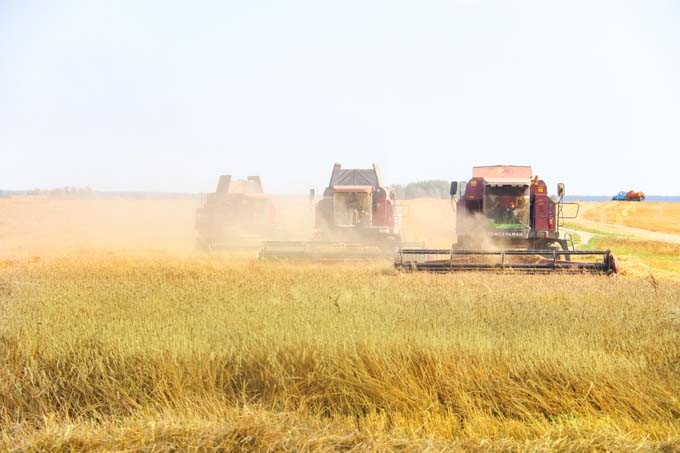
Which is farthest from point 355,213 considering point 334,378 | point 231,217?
point 334,378

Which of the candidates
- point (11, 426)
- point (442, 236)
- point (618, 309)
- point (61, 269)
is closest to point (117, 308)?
point (11, 426)

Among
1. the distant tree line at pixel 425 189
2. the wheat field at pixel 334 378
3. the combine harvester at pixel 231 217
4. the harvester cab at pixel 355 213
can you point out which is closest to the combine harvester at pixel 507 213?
the harvester cab at pixel 355 213

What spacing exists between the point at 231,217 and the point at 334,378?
58.7 feet

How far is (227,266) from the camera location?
1580cm

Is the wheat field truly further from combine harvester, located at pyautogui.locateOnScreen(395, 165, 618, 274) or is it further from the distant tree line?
the distant tree line

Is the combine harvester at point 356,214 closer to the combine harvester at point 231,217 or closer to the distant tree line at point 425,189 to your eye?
the combine harvester at point 231,217

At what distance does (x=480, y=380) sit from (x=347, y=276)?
7.24 metres

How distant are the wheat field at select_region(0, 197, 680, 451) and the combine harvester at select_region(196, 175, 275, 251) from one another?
14.9 m

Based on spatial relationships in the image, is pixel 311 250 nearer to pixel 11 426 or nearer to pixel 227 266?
pixel 227 266

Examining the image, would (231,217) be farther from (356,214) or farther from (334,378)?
(334,378)

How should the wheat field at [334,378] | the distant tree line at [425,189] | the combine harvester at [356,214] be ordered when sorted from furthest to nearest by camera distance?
the distant tree line at [425,189] → the combine harvester at [356,214] → the wheat field at [334,378]

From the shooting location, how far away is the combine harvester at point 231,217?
23.4 metres

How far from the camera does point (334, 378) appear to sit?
6141 millimetres

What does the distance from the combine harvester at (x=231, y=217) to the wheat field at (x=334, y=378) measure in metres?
14.9
